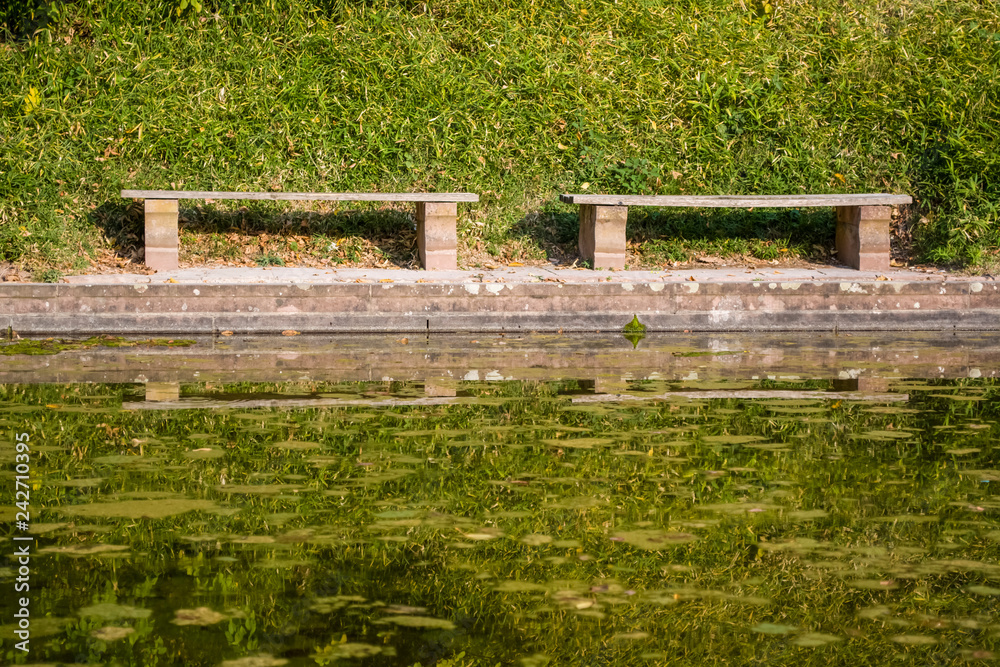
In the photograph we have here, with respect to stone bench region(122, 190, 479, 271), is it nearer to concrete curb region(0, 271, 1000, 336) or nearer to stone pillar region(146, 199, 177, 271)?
stone pillar region(146, 199, 177, 271)

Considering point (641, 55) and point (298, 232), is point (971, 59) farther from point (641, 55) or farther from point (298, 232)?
point (298, 232)

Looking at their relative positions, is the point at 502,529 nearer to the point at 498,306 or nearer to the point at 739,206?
the point at 498,306

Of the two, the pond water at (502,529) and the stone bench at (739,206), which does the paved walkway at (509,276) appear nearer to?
the stone bench at (739,206)

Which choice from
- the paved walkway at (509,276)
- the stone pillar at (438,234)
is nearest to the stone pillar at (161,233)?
the paved walkway at (509,276)

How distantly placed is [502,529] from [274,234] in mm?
8487

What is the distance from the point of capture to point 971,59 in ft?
45.9

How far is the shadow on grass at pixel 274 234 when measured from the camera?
11742 mm

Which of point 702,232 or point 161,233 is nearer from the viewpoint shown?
point 161,233

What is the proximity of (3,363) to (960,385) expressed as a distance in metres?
5.97

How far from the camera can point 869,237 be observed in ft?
38.0

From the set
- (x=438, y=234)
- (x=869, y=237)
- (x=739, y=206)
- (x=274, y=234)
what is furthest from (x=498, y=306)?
(x=869, y=237)

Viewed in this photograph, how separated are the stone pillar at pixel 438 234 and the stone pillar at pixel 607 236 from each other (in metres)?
1.35

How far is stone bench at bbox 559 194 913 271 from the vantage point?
441 inches

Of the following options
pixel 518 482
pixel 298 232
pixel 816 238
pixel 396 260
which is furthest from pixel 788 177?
pixel 518 482
